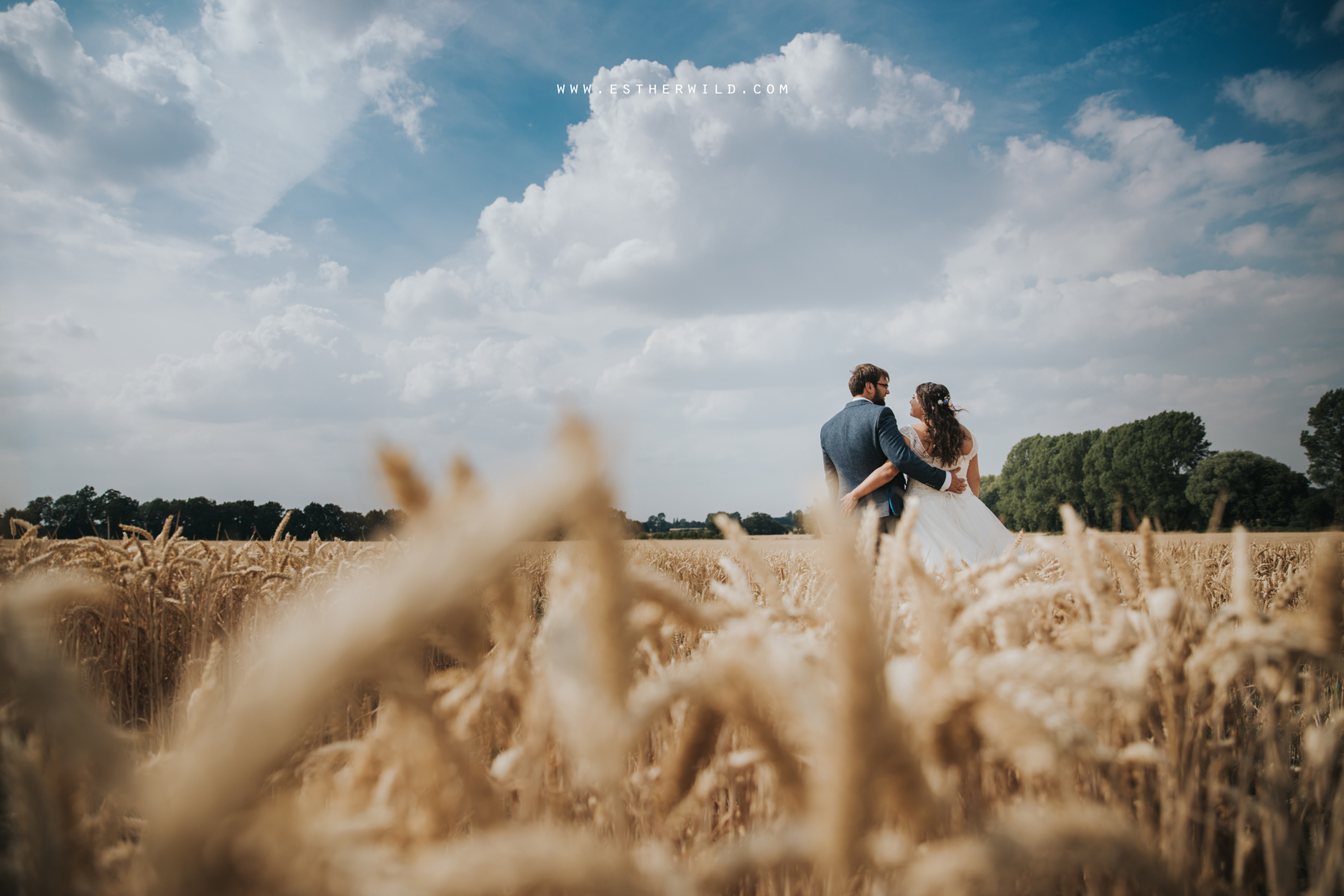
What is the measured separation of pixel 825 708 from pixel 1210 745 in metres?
1.04

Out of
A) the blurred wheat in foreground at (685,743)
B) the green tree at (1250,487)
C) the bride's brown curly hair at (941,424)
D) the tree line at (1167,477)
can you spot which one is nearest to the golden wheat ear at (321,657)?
the blurred wheat in foreground at (685,743)

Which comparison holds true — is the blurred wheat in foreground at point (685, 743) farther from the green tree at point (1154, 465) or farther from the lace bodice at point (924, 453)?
the green tree at point (1154, 465)

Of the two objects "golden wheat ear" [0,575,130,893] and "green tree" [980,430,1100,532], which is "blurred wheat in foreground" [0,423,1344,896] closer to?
"golden wheat ear" [0,575,130,893]

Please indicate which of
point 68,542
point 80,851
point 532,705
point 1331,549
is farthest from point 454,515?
point 68,542

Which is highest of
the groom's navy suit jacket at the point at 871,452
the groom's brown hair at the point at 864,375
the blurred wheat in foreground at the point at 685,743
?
the groom's brown hair at the point at 864,375

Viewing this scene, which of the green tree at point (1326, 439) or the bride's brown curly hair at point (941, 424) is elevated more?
the green tree at point (1326, 439)

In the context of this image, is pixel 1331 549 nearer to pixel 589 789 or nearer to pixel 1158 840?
pixel 1158 840

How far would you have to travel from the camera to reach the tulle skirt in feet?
18.1

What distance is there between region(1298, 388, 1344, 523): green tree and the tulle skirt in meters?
53.5

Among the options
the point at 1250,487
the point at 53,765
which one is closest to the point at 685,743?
the point at 53,765

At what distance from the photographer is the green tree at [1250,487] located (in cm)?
3978

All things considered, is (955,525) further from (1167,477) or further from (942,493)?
(1167,477)

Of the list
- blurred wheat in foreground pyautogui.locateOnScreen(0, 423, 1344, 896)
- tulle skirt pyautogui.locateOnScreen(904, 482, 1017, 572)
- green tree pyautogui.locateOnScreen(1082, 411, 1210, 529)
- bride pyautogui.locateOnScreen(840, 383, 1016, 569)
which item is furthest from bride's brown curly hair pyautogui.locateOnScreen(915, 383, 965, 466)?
green tree pyautogui.locateOnScreen(1082, 411, 1210, 529)

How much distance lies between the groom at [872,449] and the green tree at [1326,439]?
177 ft
